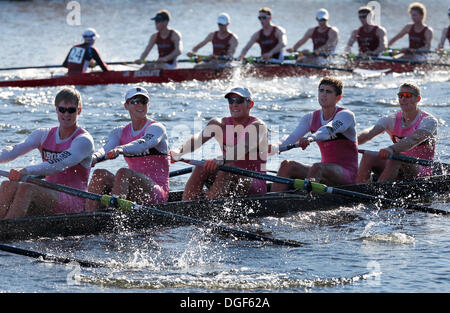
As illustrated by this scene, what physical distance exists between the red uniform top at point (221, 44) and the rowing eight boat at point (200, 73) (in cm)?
80

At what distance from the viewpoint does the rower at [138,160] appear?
896 centimetres

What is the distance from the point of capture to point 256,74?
68.5 ft

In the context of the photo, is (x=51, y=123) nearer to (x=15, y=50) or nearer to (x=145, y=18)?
(x=15, y=50)

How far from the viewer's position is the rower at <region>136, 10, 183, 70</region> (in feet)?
66.5

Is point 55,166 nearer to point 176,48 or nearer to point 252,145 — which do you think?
point 252,145

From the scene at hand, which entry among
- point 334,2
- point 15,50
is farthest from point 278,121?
point 334,2

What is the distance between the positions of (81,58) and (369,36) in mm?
7754

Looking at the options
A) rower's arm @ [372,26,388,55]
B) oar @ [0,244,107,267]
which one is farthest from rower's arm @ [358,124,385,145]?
rower's arm @ [372,26,388,55]

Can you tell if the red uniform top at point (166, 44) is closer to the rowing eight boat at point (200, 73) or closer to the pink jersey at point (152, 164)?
the rowing eight boat at point (200, 73)

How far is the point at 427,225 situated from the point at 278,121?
776 centimetres

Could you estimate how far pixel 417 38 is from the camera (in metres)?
22.3

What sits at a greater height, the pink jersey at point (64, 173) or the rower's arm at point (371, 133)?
the rower's arm at point (371, 133)

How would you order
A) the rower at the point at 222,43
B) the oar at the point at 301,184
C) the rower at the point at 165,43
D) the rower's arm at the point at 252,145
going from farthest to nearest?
the rower at the point at 222,43, the rower at the point at 165,43, the rower's arm at the point at 252,145, the oar at the point at 301,184

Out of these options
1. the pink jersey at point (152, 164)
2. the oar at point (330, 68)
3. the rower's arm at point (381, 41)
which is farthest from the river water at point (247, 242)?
the rower's arm at point (381, 41)
